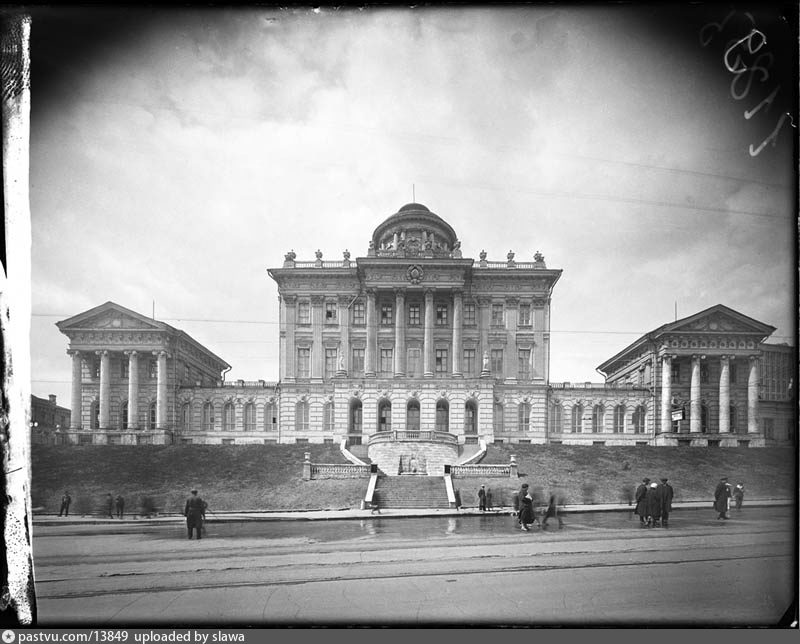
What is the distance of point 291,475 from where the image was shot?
16.8m

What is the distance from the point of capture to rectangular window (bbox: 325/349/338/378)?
2446cm

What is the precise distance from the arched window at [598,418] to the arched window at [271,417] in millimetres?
11647

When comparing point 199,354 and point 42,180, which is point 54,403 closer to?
point 199,354

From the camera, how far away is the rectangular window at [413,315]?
24672 millimetres

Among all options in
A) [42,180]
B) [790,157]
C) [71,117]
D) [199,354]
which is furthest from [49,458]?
[790,157]

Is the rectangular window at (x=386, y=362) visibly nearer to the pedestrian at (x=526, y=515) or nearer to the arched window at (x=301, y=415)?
the arched window at (x=301, y=415)

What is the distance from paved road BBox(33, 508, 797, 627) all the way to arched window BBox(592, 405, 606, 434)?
38.7ft

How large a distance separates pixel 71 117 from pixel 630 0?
27.0 ft

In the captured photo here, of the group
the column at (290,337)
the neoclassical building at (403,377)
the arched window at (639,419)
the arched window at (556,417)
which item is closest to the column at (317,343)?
the neoclassical building at (403,377)

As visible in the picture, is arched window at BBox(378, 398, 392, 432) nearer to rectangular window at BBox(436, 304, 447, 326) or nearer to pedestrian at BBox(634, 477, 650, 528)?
rectangular window at BBox(436, 304, 447, 326)

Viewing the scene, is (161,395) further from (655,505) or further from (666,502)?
(666,502)

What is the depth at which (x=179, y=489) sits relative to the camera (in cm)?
1300

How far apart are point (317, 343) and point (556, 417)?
9.61 meters

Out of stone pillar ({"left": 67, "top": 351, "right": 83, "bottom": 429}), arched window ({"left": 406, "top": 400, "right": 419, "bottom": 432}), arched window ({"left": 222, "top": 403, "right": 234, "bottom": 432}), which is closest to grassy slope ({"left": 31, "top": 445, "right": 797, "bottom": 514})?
stone pillar ({"left": 67, "top": 351, "right": 83, "bottom": 429})
